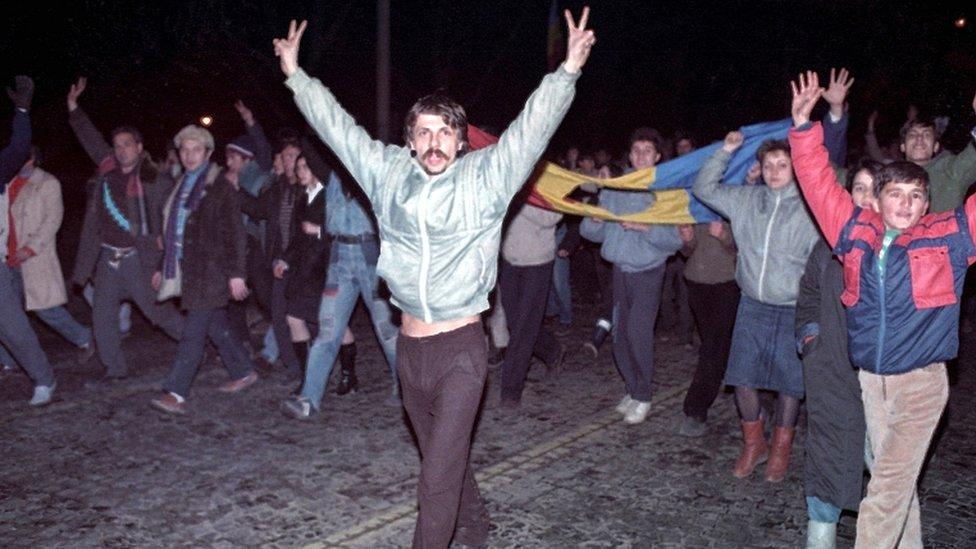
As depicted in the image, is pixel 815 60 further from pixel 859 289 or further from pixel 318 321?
pixel 859 289

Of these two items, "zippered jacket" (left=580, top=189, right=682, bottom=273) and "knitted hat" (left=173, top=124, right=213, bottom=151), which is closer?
"zippered jacket" (left=580, top=189, right=682, bottom=273)

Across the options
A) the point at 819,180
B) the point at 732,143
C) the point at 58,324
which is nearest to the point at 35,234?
the point at 58,324

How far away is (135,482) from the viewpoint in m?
6.30

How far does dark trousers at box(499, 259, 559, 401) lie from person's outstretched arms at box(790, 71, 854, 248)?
342cm

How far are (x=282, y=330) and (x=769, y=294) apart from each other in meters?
4.53

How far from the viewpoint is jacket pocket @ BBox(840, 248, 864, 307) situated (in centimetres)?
459

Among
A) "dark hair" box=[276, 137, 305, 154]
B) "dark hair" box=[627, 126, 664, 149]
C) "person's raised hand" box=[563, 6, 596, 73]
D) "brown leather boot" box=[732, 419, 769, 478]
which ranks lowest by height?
"brown leather boot" box=[732, 419, 769, 478]

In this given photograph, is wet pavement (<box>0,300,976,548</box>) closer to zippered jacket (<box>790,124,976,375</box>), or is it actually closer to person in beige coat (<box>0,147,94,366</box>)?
person in beige coat (<box>0,147,94,366</box>)

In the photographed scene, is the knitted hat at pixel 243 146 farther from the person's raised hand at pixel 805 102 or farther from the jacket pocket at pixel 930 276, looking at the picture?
the jacket pocket at pixel 930 276

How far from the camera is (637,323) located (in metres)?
7.64

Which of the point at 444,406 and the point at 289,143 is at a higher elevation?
the point at 289,143

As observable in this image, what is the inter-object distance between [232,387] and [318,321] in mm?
1049

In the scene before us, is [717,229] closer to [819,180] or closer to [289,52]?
[819,180]

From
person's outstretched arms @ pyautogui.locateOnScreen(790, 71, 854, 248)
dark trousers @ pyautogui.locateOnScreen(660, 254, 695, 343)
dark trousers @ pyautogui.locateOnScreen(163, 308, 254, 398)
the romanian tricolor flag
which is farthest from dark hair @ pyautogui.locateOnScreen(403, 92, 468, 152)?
dark trousers @ pyautogui.locateOnScreen(660, 254, 695, 343)
